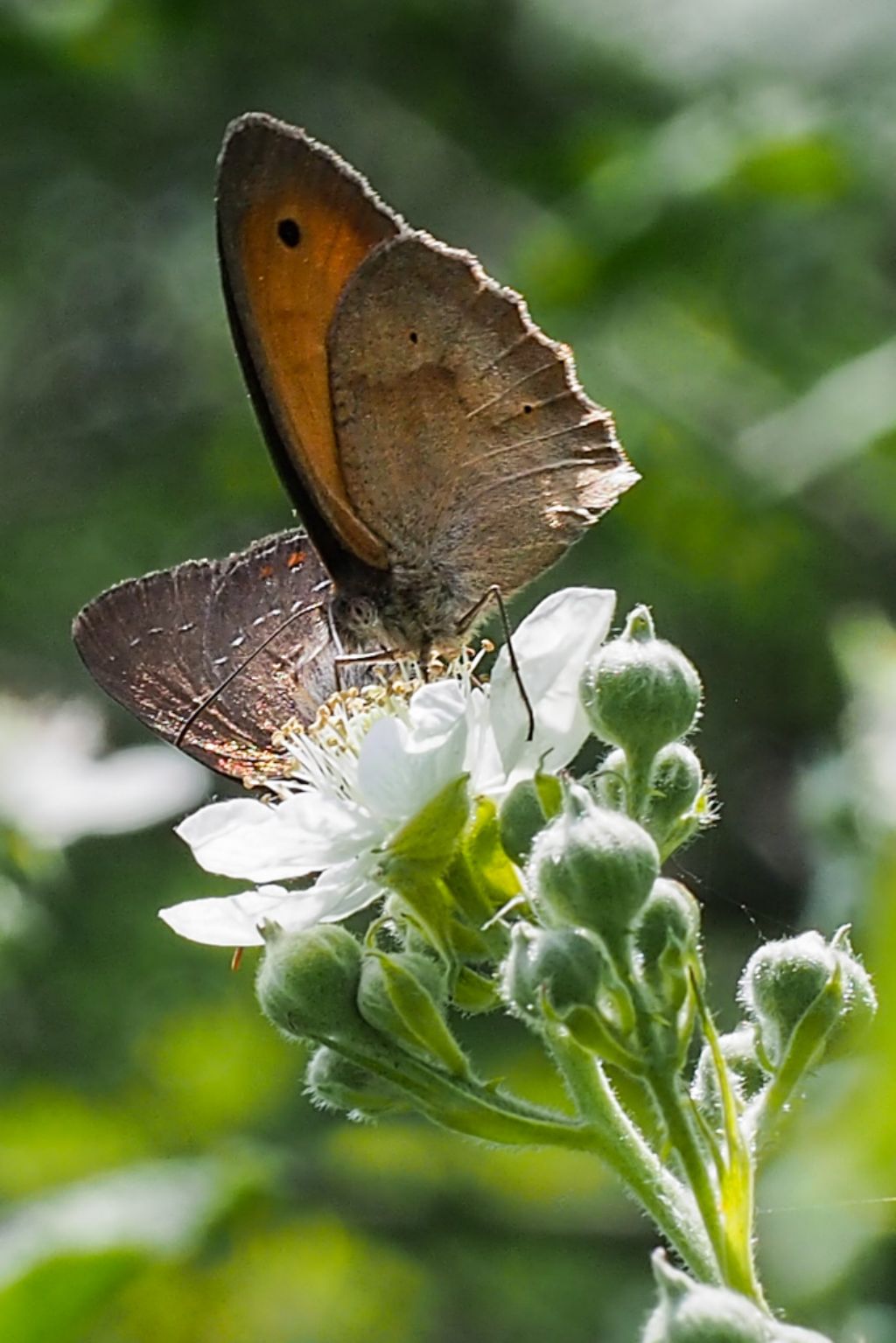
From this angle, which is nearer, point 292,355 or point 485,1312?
point 292,355

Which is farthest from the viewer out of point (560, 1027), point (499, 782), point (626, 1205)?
point (626, 1205)

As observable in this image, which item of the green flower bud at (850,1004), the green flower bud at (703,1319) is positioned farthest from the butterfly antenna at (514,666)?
the green flower bud at (703,1319)

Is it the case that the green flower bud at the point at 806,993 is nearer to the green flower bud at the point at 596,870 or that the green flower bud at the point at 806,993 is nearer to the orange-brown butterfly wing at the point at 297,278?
the green flower bud at the point at 596,870

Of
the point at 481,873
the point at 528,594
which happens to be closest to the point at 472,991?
the point at 481,873

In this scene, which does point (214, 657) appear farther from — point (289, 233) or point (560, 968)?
point (560, 968)

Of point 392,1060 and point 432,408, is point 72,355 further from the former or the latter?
point 392,1060

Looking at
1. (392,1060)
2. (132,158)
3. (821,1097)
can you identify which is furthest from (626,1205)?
(132,158)
